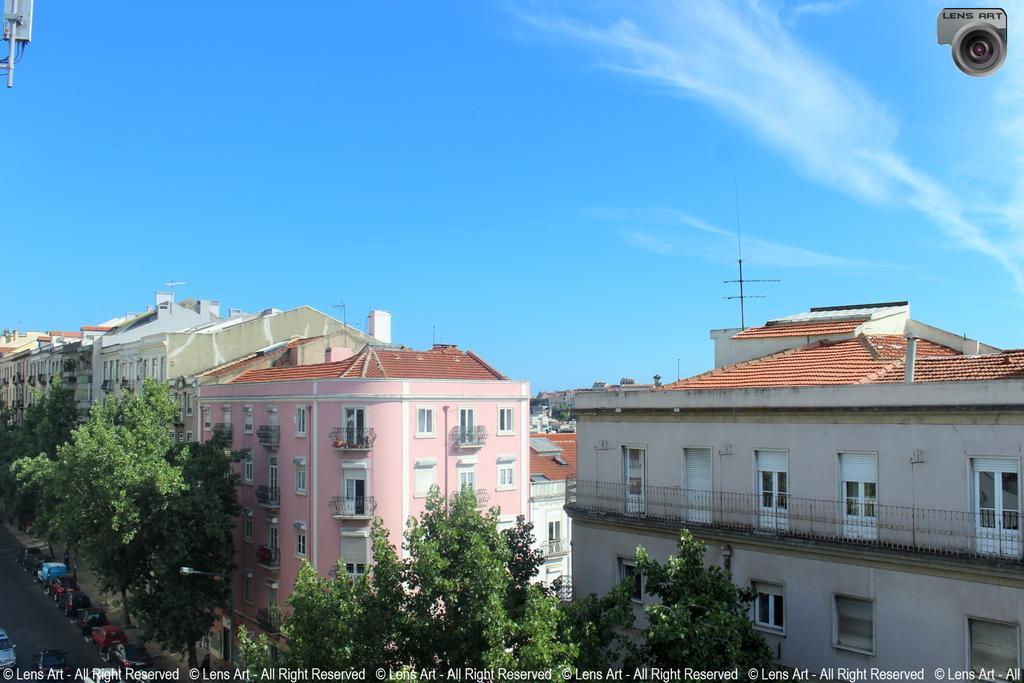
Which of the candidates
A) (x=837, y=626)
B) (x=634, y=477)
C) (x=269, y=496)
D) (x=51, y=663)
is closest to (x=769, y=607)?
(x=837, y=626)

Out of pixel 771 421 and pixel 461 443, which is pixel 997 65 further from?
pixel 461 443

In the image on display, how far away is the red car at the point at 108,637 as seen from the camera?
40.5 m

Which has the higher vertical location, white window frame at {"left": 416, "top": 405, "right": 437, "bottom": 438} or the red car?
white window frame at {"left": 416, "top": 405, "right": 437, "bottom": 438}

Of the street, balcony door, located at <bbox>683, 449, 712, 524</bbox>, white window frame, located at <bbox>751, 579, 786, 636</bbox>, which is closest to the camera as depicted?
white window frame, located at <bbox>751, 579, 786, 636</bbox>

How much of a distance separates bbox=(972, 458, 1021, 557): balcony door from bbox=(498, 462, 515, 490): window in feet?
89.8

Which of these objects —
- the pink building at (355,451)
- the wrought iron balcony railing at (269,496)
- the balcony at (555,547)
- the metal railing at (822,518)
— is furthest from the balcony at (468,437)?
the metal railing at (822,518)

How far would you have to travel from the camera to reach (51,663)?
36219 millimetres

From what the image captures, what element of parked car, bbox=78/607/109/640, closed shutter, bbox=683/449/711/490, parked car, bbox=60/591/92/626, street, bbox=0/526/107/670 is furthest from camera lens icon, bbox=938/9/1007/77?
parked car, bbox=60/591/92/626

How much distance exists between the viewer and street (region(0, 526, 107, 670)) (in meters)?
40.4

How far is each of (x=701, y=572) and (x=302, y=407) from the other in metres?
26.3

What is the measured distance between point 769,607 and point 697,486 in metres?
3.00

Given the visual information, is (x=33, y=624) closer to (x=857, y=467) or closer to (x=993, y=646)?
(x=857, y=467)

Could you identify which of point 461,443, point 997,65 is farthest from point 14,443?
point 997,65

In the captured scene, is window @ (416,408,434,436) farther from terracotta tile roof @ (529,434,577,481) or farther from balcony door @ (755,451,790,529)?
balcony door @ (755,451,790,529)
